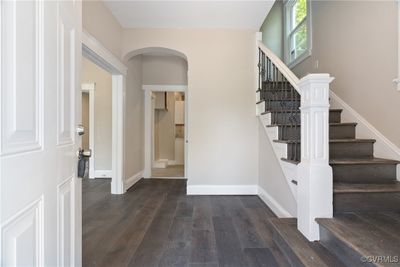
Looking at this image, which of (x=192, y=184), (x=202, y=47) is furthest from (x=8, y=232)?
(x=202, y=47)

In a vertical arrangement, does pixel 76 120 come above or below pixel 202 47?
below

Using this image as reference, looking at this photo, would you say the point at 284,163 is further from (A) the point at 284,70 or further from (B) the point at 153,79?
(B) the point at 153,79

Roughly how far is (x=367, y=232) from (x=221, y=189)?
8.11ft

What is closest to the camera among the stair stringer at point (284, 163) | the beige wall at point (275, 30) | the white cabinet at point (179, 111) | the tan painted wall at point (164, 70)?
the stair stringer at point (284, 163)

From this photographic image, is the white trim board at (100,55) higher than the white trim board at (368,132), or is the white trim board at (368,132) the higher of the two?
the white trim board at (100,55)

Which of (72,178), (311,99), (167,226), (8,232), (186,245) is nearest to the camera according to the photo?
(8,232)

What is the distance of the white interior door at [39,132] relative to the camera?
64 centimetres

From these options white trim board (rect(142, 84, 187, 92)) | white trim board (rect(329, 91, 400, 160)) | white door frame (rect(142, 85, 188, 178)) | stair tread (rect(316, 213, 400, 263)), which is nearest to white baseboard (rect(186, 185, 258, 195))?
white door frame (rect(142, 85, 188, 178))

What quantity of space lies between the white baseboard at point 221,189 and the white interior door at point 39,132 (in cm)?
272

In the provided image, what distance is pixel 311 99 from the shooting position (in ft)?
5.57

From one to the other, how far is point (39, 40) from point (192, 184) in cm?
327

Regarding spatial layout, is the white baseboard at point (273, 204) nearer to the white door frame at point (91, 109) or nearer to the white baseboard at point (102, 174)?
the white baseboard at point (102, 174)

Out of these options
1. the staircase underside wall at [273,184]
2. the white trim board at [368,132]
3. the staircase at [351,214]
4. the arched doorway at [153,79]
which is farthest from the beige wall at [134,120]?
the white trim board at [368,132]

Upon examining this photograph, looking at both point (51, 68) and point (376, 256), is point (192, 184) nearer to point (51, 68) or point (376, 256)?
point (376, 256)
